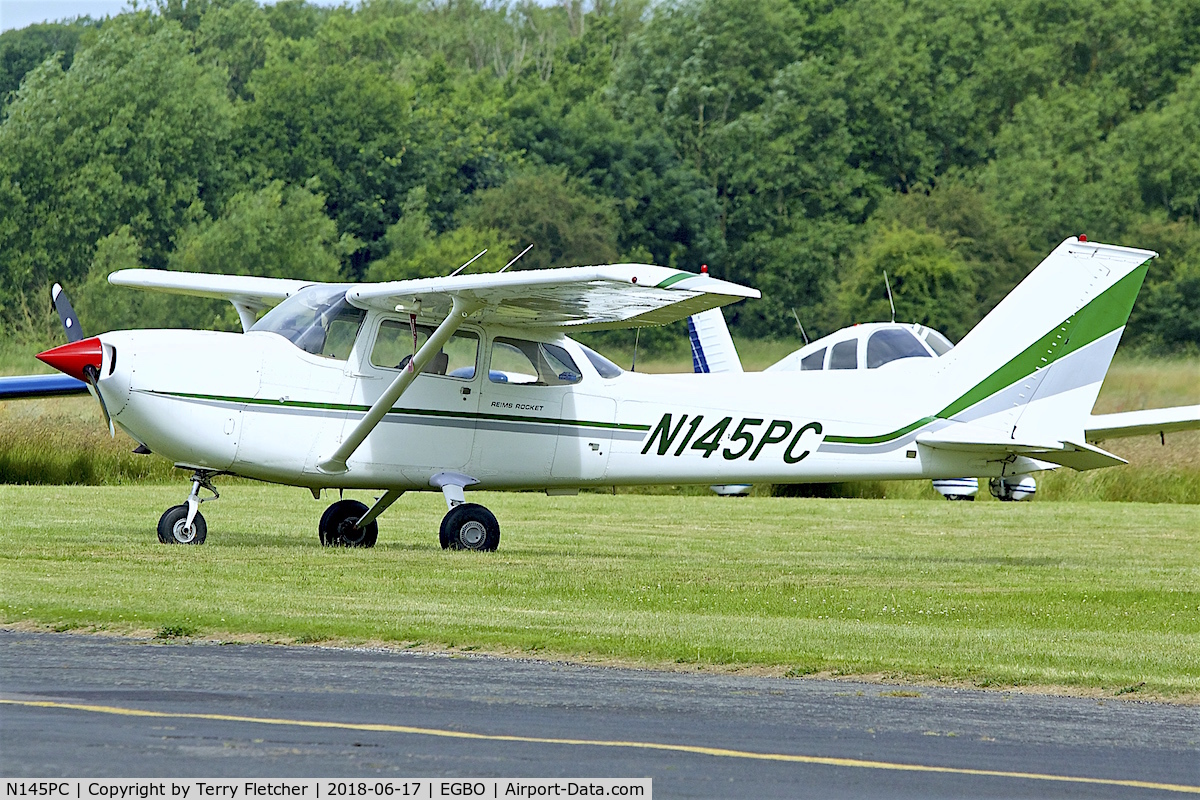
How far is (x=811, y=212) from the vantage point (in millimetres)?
72188

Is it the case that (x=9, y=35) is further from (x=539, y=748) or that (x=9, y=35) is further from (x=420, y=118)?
(x=539, y=748)

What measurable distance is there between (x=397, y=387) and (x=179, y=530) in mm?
2251

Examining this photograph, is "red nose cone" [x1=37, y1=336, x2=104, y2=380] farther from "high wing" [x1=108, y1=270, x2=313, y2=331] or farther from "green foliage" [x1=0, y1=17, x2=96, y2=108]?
"green foliage" [x1=0, y1=17, x2=96, y2=108]

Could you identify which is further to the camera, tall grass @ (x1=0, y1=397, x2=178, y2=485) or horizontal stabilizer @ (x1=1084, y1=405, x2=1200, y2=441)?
tall grass @ (x1=0, y1=397, x2=178, y2=485)

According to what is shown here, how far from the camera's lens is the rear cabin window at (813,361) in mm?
25609

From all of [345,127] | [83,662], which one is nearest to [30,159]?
[345,127]

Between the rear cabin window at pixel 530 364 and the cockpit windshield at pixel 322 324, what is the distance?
4.27 ft

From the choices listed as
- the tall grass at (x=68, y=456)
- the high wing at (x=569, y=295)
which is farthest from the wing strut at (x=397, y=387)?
the tall grass at (x=68, y=456)

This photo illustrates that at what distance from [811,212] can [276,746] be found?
66.9 m

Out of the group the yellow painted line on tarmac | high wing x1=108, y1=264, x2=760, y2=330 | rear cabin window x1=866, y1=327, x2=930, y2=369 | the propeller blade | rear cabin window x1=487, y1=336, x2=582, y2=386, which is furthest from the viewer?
rear cabin window x1=866, y1=327, x2=930, y2=369

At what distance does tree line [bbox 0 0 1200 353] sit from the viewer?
2362 inches

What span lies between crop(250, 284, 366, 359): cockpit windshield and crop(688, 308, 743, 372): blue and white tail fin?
39.8 ft

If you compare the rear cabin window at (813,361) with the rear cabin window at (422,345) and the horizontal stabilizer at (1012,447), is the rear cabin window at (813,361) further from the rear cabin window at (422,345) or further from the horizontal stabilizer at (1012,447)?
the rear cabin window at (422,345)
